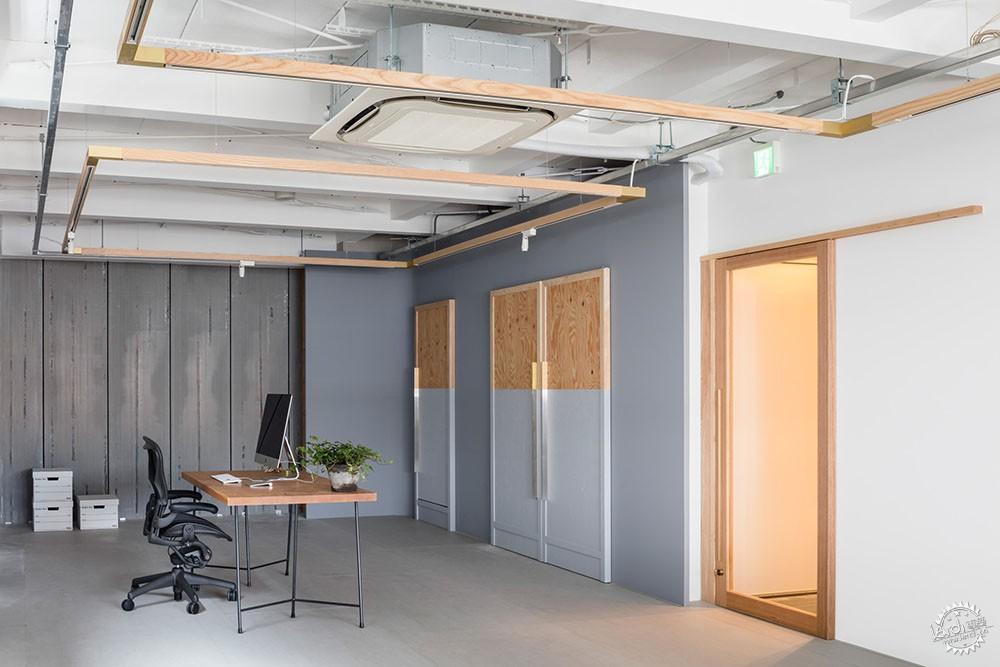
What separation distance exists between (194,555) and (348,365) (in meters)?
4.95

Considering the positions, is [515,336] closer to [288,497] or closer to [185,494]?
[185,494]

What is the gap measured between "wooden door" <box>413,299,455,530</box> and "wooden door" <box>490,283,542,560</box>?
1147mm

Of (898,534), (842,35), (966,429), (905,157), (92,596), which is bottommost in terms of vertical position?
(92,596)

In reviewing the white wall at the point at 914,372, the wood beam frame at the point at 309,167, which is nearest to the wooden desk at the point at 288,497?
the wood beam frame at the point at 309,167

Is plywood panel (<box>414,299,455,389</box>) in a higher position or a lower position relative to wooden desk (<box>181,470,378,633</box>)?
higher

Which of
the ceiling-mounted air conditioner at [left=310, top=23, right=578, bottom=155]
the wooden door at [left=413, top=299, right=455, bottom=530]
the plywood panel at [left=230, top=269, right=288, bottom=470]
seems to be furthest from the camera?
the plywood panel at [left=230, top=269, right=288, bottom=470]

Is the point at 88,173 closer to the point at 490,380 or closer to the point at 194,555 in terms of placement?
the point at 194,555

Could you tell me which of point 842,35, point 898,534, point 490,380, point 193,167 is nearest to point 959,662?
point 898,534

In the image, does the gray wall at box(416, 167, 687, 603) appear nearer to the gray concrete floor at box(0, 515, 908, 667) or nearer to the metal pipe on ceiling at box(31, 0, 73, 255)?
the gray concrete floor at box(0, 515, 908, 667)

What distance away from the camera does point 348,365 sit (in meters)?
11.5

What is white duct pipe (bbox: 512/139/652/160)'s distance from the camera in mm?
6707

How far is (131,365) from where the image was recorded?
11.3 m

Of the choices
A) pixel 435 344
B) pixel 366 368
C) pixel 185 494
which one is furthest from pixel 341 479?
pixel 366 368

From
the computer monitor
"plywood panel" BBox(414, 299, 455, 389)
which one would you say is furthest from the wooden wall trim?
"plywood panel" BBox(414, 299, 455, 389)
